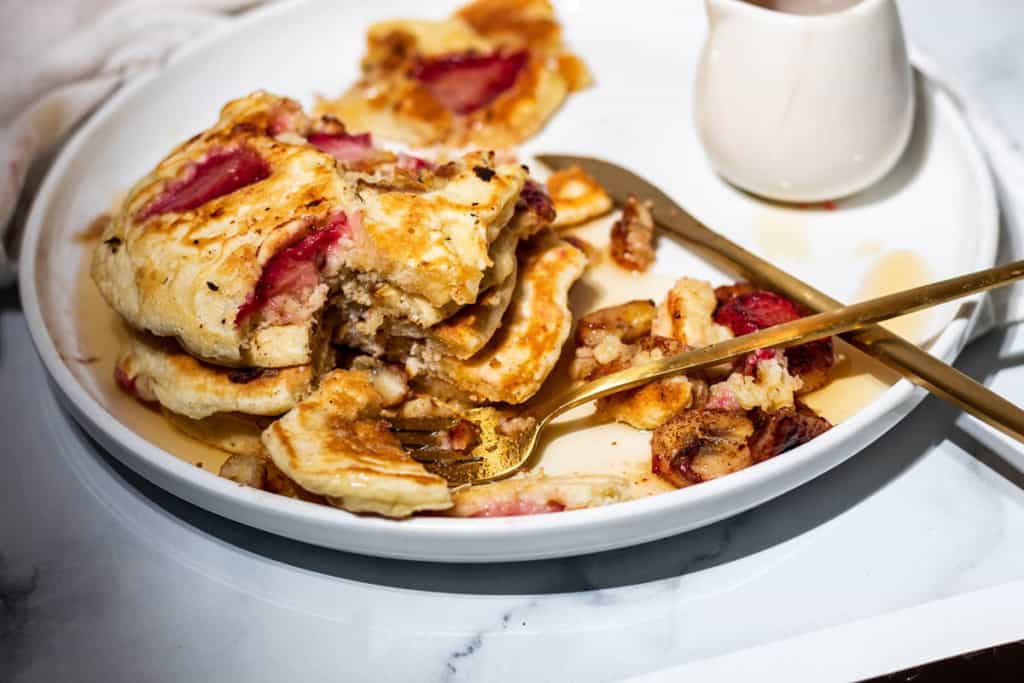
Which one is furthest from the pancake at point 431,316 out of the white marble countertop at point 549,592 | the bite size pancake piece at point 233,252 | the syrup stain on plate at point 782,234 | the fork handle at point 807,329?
the syrup stain on plate at point 782,234

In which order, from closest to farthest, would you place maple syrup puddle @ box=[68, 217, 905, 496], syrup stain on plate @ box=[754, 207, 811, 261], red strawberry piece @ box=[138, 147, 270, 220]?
1. maple syrup puddle @ box=[68, 217, 905, 496]
2. red strawberry piece @ box=[138, 147, 270, 220]
3. syrup stain on plate @ box=[754, 207, 811, 261]

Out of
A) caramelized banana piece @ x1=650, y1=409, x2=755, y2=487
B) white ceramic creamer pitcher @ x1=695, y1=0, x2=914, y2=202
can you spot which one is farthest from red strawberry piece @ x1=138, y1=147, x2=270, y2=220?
white ceramic creamer pitcher @ x1=695, y1=0, x2=914, y2=202

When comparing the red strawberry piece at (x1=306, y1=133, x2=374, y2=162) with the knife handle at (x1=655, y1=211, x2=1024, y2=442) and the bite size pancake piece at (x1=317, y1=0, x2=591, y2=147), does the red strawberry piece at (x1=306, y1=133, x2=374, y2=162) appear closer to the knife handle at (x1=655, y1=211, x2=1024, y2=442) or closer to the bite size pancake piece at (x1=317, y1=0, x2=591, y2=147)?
the bite size pancake piece at (x1=317, y1=0, x2=591, y2=147)

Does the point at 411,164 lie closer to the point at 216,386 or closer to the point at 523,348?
the point at 523,348

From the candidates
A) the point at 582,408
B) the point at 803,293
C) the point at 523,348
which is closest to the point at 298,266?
the point at 523,348

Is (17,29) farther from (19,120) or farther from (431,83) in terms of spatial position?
(431,83)

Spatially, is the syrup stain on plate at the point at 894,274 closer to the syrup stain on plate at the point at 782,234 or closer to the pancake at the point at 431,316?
the syrup stain on plate at the point at 782,234

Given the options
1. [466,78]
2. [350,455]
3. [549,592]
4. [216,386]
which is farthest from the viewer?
[466,78]
